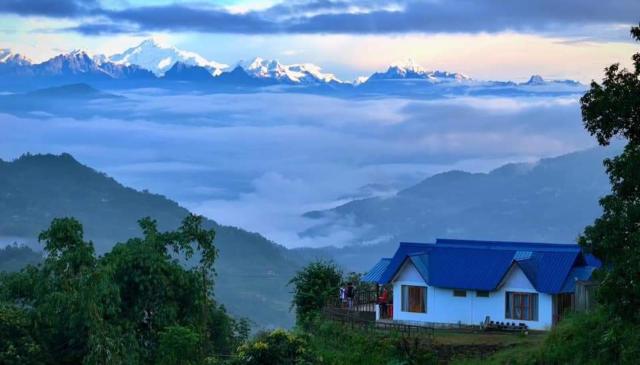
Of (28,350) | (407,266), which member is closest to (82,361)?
(28,350)

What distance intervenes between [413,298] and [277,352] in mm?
11474

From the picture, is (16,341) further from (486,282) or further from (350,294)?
(486,282)

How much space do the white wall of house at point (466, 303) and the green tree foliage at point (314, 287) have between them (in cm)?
428

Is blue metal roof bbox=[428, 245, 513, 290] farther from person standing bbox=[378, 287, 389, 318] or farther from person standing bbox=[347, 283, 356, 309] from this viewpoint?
person standing bbox=[347, 283, 356, 309]

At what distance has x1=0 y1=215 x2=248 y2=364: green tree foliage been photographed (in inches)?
1325

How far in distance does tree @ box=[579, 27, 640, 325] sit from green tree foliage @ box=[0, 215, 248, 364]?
15.4 m

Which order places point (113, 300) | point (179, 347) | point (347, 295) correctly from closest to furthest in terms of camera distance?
point (179, 347) → point (113, 300) → point (347, 295)

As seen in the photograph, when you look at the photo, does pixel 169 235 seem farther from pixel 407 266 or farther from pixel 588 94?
pixel 588 94

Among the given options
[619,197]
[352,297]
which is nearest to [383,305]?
[352,297]

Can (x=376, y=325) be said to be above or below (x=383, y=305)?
below

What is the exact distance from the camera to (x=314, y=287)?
44719mm

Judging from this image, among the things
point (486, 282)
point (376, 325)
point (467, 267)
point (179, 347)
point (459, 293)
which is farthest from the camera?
point (467, 267)

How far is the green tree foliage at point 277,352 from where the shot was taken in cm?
3036

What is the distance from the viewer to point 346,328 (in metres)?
36.3
